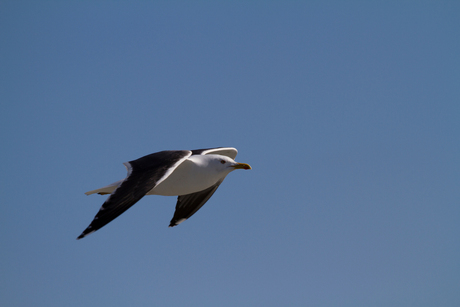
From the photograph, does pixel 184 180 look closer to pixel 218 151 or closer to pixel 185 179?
pixel 185 179

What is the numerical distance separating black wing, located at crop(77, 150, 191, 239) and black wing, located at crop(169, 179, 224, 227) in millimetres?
2492

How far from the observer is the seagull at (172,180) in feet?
22.5

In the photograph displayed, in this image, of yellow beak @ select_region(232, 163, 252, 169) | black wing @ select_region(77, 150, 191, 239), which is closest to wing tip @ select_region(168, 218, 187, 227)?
yellow beak @ select_region(232, 163, 252, 169)

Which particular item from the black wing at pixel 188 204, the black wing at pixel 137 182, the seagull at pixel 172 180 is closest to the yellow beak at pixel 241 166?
the seagull at pixel 172 180

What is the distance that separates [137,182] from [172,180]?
6.20 ft

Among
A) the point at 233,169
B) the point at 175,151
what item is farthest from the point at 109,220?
the point at 233,169

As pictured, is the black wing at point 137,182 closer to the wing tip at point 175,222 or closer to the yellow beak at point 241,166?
the yellow beak at point 241,166

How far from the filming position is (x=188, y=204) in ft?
38.1

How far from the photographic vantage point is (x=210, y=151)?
1136cm

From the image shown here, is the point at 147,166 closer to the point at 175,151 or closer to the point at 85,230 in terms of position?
the point at 175,151

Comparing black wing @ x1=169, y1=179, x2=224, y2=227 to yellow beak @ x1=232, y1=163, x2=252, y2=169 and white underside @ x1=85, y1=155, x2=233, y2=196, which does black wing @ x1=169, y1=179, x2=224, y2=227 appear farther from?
yellow beak @ x1=232, y1=163, x2=252, y2=169

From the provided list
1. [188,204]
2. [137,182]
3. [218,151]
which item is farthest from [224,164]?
[137,182]

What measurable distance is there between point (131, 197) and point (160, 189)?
2517 mm

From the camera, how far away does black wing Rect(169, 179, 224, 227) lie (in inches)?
446
